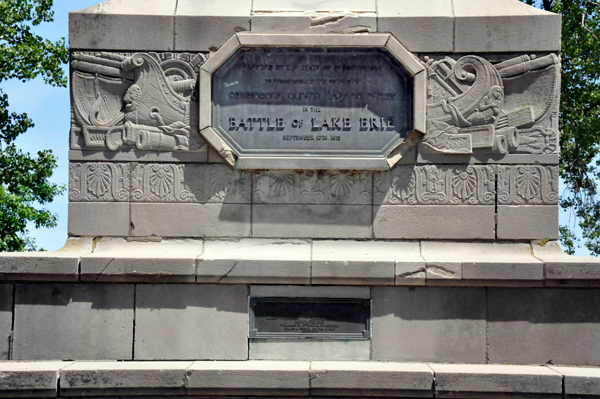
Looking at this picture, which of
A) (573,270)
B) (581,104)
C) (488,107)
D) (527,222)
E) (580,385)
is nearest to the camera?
(580,385)

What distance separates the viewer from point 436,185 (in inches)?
264

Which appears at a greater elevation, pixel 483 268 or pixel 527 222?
pixel 527 222

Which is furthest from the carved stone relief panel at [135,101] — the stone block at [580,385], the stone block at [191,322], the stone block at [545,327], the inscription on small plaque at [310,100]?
the stone block at [580,385]

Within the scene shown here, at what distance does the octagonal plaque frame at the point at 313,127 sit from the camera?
261 inches

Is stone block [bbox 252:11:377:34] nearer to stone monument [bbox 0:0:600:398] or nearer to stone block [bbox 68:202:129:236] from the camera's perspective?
stone monument [bbox 0:0:600:398]

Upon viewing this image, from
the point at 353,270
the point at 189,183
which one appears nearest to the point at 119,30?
the point at 189,183

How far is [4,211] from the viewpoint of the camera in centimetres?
1349

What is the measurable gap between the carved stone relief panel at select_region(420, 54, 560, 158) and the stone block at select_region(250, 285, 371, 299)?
1828 mm

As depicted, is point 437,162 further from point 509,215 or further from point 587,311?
point 587,311

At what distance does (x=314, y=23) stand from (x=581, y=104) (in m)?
10.1

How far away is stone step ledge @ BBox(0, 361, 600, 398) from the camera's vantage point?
5.97m

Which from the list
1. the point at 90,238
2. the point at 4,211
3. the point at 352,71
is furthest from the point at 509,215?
the point at 4,211

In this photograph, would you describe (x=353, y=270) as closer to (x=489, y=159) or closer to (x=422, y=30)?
(x=489, y=159)

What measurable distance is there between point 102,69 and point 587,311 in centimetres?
617
